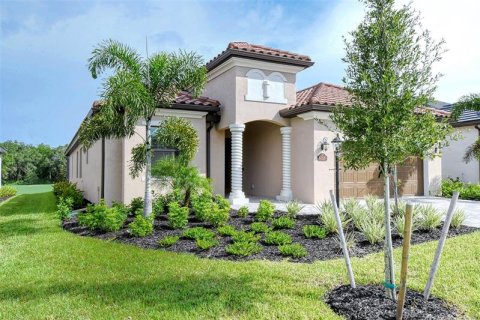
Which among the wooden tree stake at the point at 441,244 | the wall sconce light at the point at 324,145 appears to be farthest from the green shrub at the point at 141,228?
the wall sconce light at the point at 324,145

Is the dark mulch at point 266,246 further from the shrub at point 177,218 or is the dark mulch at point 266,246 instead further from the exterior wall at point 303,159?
the exterior wall at point 303,159

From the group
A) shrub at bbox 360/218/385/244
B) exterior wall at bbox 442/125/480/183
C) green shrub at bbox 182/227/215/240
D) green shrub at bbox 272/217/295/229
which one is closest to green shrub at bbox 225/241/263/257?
green shrub at bbox 182/227/215/240

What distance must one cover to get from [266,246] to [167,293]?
301 centimetres

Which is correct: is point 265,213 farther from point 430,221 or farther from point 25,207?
point 25,207

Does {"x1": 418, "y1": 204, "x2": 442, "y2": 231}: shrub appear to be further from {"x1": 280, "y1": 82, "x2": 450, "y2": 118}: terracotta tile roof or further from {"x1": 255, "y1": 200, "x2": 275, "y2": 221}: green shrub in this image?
{"x1": 280, "y1": 82, "x2": 450, "y2": 118}: terracotta tile roof

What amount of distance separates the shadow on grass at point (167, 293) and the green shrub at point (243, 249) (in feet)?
3.63

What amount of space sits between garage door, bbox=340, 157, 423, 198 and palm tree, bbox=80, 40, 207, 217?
23.3 feet

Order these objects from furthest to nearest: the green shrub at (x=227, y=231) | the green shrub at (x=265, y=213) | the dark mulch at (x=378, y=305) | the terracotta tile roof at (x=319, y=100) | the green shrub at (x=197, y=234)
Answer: the terracotta tile roof at (x=319, y=100)
the green shrub at (x=265, y=213)
the green shrub at (x=227, y=231)
the green shrub at (x=197, y=234)
the dark mulch at (x=378, y=305)

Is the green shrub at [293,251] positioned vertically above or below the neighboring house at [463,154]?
below

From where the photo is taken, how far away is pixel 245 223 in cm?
909

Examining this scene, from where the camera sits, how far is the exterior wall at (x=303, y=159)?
12711 millimetres

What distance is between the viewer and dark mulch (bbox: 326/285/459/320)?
367 cm

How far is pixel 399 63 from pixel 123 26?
9201mm

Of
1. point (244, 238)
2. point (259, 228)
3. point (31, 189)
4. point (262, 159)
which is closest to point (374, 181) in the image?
point (262, 159)
